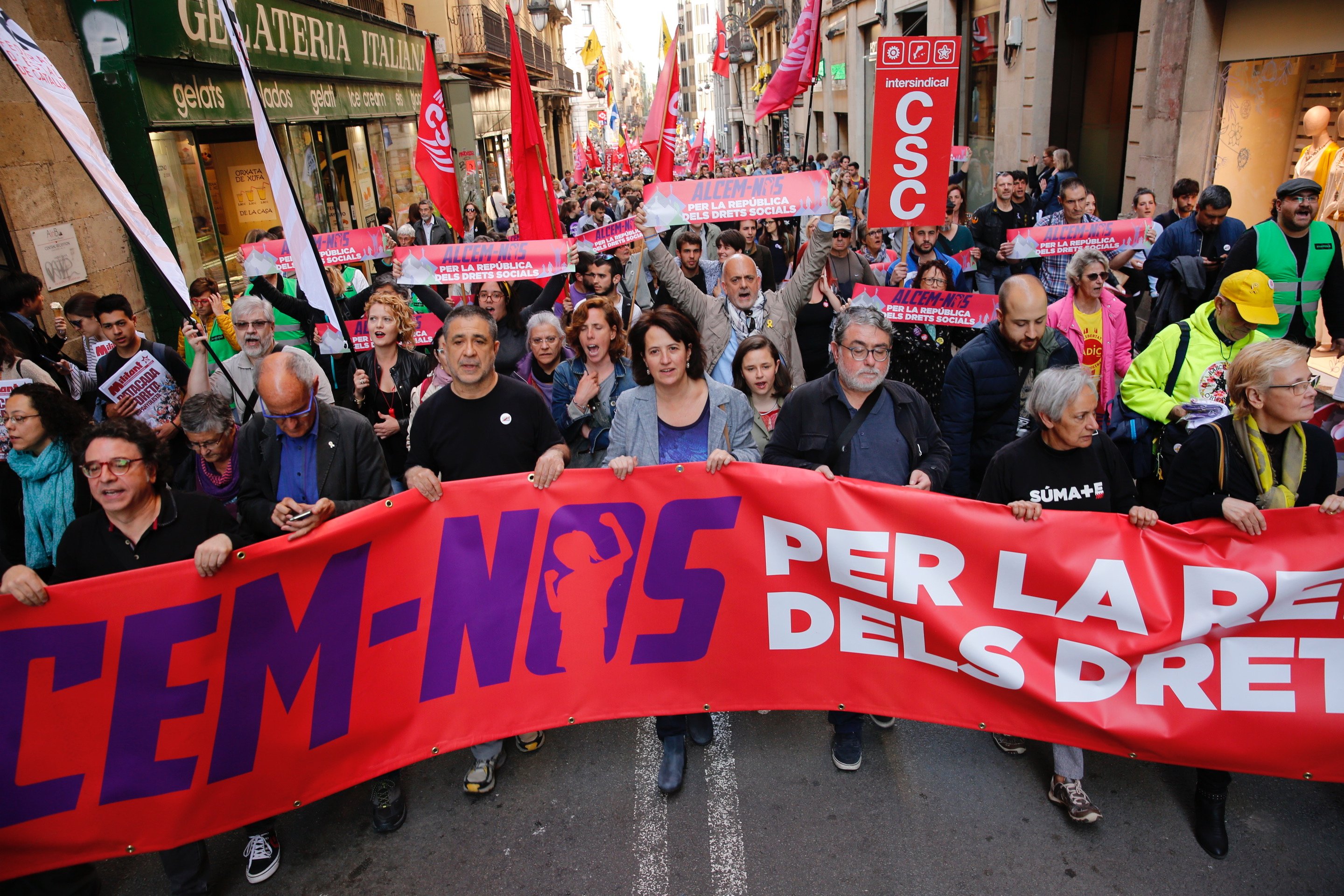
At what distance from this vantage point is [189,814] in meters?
3.25

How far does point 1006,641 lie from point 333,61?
592 inches

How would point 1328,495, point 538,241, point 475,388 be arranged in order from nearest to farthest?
point 1328,495 → point 475,388 → point 538,241

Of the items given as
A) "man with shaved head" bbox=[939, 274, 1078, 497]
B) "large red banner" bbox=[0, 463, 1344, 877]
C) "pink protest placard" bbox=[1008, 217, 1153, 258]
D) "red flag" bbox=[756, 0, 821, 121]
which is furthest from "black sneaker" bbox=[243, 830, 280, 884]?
"red flag" bbox=[756, 0, 821, 121]

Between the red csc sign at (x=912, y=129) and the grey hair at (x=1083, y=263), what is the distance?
1.05 metres

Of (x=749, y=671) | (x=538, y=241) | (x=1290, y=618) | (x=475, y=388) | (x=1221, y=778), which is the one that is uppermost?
(x=538, y=241)

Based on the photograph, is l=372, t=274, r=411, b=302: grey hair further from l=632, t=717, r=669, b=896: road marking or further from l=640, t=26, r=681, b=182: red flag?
l=632, t=717, r=669, b=896: road marking

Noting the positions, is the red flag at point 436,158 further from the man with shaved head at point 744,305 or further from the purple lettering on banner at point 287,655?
the purple lettering on banner at point 287,655

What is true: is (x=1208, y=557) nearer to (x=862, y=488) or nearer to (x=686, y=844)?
(x=862, y=488)

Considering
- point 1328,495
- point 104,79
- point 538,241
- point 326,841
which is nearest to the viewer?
point 1328,495

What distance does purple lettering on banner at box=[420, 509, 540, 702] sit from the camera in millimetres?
3559

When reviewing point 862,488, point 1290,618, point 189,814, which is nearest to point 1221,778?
point 1290,618

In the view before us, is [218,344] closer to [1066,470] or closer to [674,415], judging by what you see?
[674,415]

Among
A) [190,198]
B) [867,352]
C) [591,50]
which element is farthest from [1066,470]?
[591,50]

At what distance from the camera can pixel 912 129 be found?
618 centimetres
